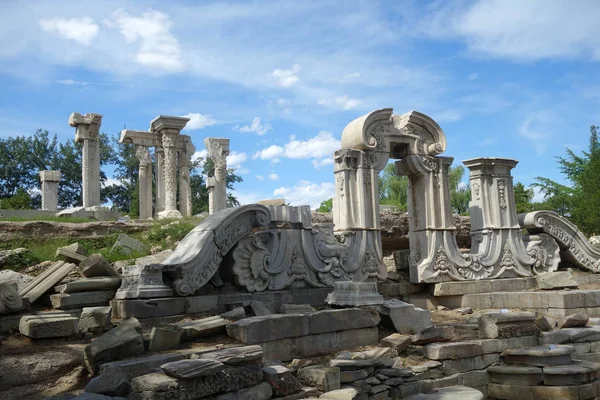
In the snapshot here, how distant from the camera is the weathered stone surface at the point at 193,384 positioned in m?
4.40

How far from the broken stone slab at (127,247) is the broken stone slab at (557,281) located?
7.80 m

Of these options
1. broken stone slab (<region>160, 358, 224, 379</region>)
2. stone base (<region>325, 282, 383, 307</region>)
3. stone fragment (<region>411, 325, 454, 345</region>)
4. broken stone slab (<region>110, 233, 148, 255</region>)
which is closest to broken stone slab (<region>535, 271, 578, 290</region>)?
stone fragment (<region>411, 325, 454, 345</region>)

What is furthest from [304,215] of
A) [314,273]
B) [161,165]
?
[161,165]

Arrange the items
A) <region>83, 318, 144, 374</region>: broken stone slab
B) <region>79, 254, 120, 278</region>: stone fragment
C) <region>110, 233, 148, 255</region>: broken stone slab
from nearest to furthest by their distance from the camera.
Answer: <region>83, 318, 144, 374</region>: broken stone slab → <region>79, 254, 120, 278</region>: stone fragment → <region>110, 233, 148, 255</region>: broken stone slab

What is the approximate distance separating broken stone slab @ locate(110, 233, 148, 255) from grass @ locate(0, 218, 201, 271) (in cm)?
13

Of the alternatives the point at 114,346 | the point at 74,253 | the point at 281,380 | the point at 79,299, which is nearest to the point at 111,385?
the point at 114,346

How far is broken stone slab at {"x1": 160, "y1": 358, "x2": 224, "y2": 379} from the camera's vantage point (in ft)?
15.0

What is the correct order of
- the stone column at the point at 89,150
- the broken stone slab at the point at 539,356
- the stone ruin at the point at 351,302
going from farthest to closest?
the stone column at the point at 89,150 → the broken stone slab at the point at 539,356 → the stone ruin at the point at 351,302

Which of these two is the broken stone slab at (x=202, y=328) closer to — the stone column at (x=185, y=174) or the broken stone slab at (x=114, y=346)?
the broken stone slab at (x=114, y=346)

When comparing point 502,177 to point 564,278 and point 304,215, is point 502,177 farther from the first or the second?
point 304,215

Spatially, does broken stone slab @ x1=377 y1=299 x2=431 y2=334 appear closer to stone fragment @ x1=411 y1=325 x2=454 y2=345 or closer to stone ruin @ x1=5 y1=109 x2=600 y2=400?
stone ruin @ x1=5 y1=109 x2=600 y2=400

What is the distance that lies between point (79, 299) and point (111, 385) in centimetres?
284

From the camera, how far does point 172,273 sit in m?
7.27

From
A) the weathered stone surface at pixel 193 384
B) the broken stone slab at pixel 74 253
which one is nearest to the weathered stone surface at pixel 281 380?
the weathered stone surface at pixel 193 384
